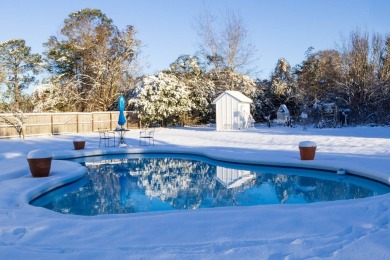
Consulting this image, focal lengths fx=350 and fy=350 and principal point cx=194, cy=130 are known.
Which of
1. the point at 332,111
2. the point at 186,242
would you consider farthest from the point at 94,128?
the point at 186,242

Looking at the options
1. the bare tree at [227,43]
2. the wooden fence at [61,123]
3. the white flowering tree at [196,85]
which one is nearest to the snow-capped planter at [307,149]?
the wooden fence at [61,123]

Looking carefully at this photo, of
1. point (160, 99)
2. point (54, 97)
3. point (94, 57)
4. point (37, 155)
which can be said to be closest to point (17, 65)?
point (54, 97)

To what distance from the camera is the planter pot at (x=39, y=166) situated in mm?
7027

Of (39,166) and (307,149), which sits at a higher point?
(307,149)

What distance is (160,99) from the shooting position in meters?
22.5

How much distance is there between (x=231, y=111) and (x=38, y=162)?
13.8 metres

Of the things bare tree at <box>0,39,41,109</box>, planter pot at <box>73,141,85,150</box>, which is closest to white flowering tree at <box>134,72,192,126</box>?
bare tree at <box>0,39,41,109</box>

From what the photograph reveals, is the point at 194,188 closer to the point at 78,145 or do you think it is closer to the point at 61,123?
the point at 78,145

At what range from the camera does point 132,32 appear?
26.0 metres

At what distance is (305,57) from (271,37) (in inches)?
256

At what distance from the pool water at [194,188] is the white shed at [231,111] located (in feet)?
32.4

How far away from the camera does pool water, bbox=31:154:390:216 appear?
6113 millimetres

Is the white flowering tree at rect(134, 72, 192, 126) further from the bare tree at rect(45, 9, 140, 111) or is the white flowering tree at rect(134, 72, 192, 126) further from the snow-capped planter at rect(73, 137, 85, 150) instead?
the snow-capped planter at rect(73, 137, 85, 150)

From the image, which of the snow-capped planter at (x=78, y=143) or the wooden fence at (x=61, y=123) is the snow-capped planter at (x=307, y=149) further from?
the wooden fence at (x=61, y=123)
